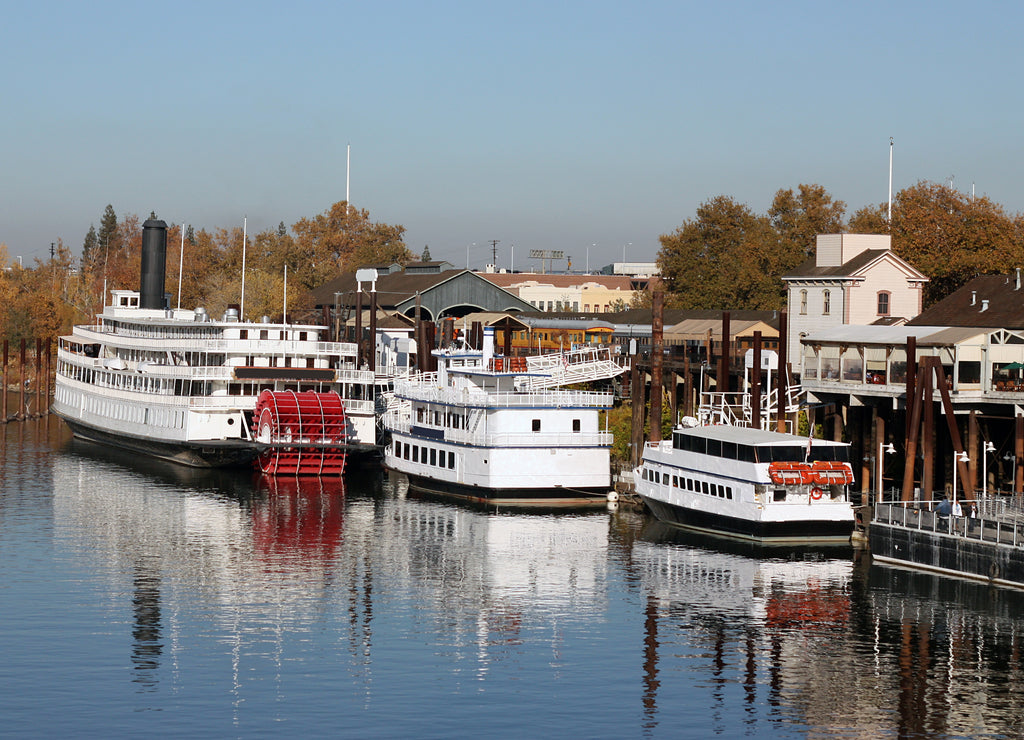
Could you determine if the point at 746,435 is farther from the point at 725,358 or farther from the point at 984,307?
the point at 984,307

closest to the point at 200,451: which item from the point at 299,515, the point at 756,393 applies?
the point at 299,515

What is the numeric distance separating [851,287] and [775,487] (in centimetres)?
2231

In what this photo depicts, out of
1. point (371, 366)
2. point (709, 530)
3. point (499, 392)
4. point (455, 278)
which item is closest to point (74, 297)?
point (455, 278)

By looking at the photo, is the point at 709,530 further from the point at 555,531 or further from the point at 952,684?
the point at 952,684

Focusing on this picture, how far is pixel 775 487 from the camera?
58.0 metres

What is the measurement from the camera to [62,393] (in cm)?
11094

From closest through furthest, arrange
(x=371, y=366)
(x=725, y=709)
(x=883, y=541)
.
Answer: (x=725, y=709)
(x=883, y=541)
(x=371, y=366)

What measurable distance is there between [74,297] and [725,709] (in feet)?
476

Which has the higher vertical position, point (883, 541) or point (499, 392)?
point (499, 392)

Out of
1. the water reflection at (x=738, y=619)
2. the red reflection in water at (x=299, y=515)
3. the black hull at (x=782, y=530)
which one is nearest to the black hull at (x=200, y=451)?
the red reflection in water at (x=299, y=515)

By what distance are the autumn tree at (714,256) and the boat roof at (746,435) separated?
189ft

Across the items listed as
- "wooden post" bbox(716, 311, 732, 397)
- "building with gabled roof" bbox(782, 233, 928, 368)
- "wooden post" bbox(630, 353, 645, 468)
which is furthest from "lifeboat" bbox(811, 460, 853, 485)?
"building with gabled roof" bbox(782, 233, 928, 368)

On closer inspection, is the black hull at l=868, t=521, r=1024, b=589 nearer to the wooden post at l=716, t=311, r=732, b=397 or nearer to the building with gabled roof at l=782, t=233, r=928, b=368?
the wooden post at l=716, t=311, r=732, b=397

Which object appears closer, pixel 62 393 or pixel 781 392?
pixel 781 392
